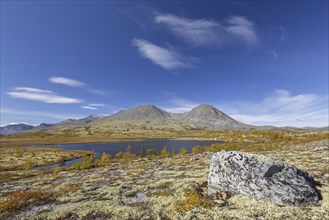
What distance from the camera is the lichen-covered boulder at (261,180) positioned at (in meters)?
15.6

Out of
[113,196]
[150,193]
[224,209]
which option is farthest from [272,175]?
[113,196]

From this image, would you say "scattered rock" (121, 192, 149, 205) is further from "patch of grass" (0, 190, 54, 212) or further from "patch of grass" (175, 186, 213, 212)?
"patch of grass" (0, 190, 54, 212)

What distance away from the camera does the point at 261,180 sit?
16688 millimetres

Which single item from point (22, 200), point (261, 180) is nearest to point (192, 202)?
point (261, 180)

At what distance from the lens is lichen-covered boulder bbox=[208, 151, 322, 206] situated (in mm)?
15586

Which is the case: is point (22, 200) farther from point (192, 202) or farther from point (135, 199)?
point (192, 202)

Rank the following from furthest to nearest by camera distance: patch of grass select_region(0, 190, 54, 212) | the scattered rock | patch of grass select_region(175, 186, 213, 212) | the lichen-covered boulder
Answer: the scattered rock < patch of grass select_region(0, 190, 54, 212) < the lichen-covered boulder < patch of grass select_region(175, 186, 213, 212)

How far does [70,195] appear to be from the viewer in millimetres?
20234

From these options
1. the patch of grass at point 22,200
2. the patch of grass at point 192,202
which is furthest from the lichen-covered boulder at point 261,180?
the patch of grass at point 22,200

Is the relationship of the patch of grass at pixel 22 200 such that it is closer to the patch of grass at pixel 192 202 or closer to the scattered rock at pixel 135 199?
the scattered rock at pixel 135 199

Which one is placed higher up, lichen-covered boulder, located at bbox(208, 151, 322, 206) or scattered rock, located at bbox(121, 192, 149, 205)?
lichen-covered boulder, located at bbox(208, 151, 322, 206)

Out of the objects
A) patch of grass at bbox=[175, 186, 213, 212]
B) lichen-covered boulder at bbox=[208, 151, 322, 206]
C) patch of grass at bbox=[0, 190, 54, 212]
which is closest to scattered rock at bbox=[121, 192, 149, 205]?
patch of grass at bbox=[175, 186, 213, 212]

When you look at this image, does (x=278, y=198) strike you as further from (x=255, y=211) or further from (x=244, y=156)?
(x=244, y=156)

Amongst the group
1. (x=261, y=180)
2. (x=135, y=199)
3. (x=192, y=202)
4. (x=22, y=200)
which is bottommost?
(x=22, y=200)
